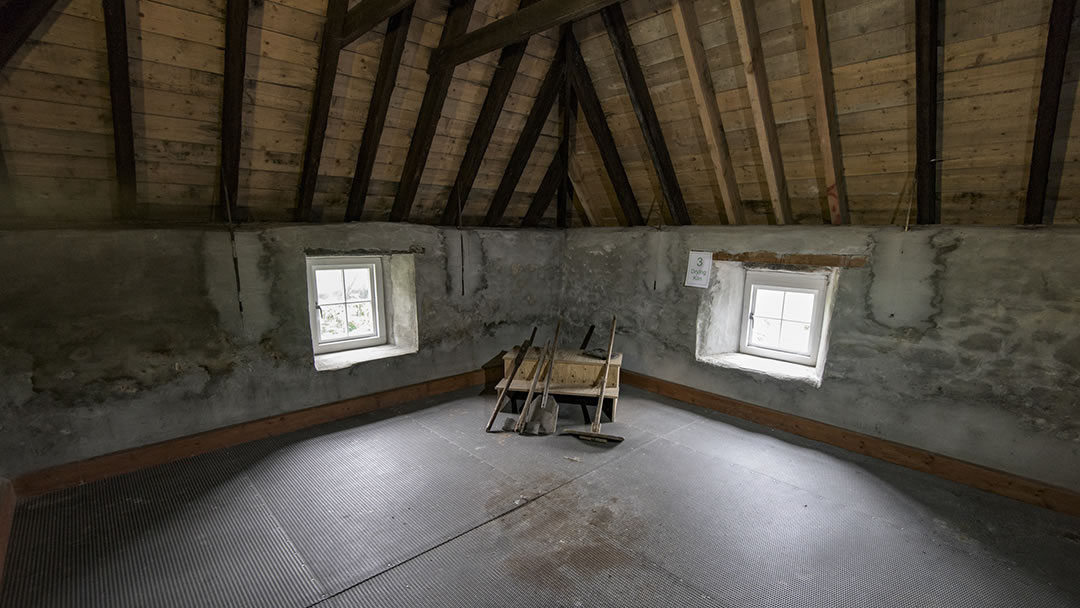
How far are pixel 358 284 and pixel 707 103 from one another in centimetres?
306

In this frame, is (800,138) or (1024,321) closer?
(1024,321)

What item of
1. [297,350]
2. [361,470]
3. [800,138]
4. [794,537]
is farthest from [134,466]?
[800,138]

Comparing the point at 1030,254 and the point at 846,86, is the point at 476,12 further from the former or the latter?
the point at 1030,254

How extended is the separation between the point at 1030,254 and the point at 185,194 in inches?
195

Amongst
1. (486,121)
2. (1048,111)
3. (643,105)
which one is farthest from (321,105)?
(1048,111)

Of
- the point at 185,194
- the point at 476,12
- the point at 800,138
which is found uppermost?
the point at 476,12

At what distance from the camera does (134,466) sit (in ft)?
8.98

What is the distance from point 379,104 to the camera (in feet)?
9.35

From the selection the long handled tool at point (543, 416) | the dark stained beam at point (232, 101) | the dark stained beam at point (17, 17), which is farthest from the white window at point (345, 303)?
the dark stained beam at point (17, 17)

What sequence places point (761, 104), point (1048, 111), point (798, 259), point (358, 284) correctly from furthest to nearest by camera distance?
point (358, 284) → point (798, 259) → point (761, 104) → point (1048, 111)

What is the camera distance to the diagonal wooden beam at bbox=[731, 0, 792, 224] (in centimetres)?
242

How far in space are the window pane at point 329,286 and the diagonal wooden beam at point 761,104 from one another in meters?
3.30

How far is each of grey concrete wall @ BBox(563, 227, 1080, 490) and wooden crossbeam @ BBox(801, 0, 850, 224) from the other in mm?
229

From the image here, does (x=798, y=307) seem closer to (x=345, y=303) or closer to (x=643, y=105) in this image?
(x=643, y=105)
